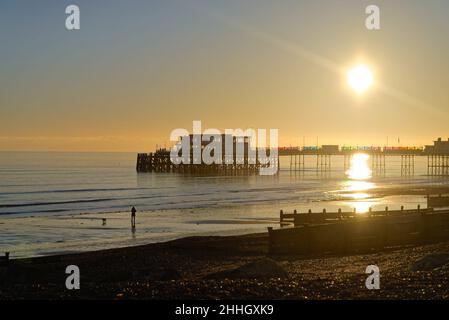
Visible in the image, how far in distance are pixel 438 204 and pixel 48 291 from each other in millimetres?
42661

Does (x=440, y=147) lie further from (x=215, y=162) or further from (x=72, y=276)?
(x=72, y=276)

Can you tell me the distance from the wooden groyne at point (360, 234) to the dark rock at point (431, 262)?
6994 millimetres

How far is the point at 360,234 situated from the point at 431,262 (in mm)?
8707

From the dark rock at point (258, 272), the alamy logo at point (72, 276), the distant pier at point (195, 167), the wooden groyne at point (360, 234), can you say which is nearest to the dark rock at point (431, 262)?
the dark rock at point (258, 272)

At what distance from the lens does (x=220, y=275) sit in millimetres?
17156

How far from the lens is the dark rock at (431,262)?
17125mm

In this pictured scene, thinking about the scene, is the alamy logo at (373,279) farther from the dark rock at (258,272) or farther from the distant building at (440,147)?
the distant building at (440,147)

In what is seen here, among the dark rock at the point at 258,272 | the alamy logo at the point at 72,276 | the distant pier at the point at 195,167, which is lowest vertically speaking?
the alamy logo at the point at 72,276

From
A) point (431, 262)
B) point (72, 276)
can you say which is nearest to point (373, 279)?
point (431, 262)

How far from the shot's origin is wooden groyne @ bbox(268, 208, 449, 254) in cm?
2531

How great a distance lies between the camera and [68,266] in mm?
22016

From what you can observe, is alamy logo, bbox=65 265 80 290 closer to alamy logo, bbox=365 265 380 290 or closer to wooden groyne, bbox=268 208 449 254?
alamy logo, bbox=365 265 380 290
